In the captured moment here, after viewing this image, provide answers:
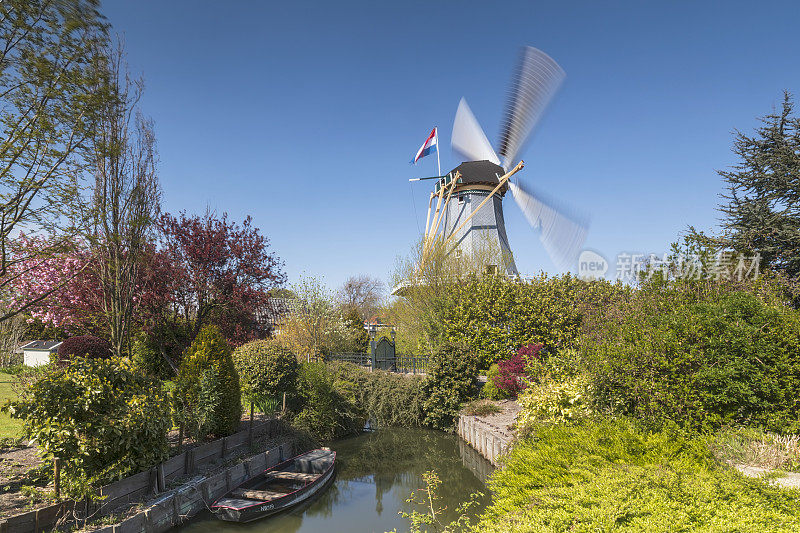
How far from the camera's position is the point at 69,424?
6.23 metres

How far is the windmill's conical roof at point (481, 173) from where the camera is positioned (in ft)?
89.5

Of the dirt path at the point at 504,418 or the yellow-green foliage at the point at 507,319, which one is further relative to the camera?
the yellow-green foliage at the point at 507,319

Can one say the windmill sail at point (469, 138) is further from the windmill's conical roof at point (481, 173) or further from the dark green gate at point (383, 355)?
the dark green gate at point (383, 355)

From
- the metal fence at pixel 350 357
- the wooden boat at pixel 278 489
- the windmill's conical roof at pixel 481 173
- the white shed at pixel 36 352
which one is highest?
the windmill's conical roof at pixel 481 173

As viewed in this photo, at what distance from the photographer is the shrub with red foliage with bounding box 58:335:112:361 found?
12250 millimetres

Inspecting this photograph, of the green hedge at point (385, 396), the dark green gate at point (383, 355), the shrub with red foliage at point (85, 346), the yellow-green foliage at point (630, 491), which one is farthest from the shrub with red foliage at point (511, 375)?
the shrub with red foliage at point (85, 346)

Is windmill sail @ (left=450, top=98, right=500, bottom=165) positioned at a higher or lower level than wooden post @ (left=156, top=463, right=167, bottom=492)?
higher

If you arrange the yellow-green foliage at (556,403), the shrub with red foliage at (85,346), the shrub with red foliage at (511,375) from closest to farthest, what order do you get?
the yellow-green foliage at (556,403) < the shrub with red foliage at (85,346) < the shrub with red foliage at (511,375)

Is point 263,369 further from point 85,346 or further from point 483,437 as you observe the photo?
point 483,437

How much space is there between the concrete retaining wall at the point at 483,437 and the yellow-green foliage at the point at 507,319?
→ 11.8 feet

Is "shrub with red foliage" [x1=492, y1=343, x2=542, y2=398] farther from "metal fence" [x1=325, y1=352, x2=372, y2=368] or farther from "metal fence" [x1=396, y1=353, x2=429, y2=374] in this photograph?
"metal fence" [x1=325, y1=352, x2=372, y2=368]

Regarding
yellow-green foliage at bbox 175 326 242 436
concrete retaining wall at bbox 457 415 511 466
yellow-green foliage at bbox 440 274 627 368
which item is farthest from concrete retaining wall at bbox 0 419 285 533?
yellow-green foliage at bbox 440 274 627 368

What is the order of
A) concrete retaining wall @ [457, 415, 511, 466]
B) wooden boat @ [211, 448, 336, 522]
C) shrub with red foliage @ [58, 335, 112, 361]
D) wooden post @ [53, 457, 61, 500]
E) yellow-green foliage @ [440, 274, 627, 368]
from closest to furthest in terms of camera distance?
wooden post @ [53, 457, 61, 500], wooden boat @ [211, 448, 336, 522], concrete retaining wall @ [457, 415, 511, 466], shrub with red foliage @ [58, 335, 112, 361], yellow-green foliage @ [440, 274, 627, 368]

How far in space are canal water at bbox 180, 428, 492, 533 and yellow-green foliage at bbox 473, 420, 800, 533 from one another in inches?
130
